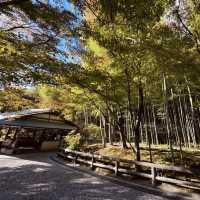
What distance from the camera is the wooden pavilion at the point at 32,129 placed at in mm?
15953

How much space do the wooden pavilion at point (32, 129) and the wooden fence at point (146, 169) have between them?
497 cm

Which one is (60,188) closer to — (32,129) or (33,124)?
(33,124)

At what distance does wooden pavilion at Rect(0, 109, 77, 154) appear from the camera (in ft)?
52.3

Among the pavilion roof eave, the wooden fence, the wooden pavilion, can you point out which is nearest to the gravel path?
the wooden fence

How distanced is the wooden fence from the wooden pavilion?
16.3 ft

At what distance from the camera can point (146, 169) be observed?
8.57 m

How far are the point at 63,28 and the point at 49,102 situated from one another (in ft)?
39.4

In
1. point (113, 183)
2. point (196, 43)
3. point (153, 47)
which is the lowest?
point (113, 183)

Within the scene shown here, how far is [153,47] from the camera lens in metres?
6.77

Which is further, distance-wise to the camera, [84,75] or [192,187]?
[84,75]

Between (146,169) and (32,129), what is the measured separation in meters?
13.4

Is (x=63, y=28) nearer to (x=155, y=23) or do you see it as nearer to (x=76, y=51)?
(x=76, y=51)

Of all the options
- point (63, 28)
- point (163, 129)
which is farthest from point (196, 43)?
point (163, 129)

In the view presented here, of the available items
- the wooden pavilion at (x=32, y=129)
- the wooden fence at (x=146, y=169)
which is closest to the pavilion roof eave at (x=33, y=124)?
the wooden pavilion at (x=32, y=129)
